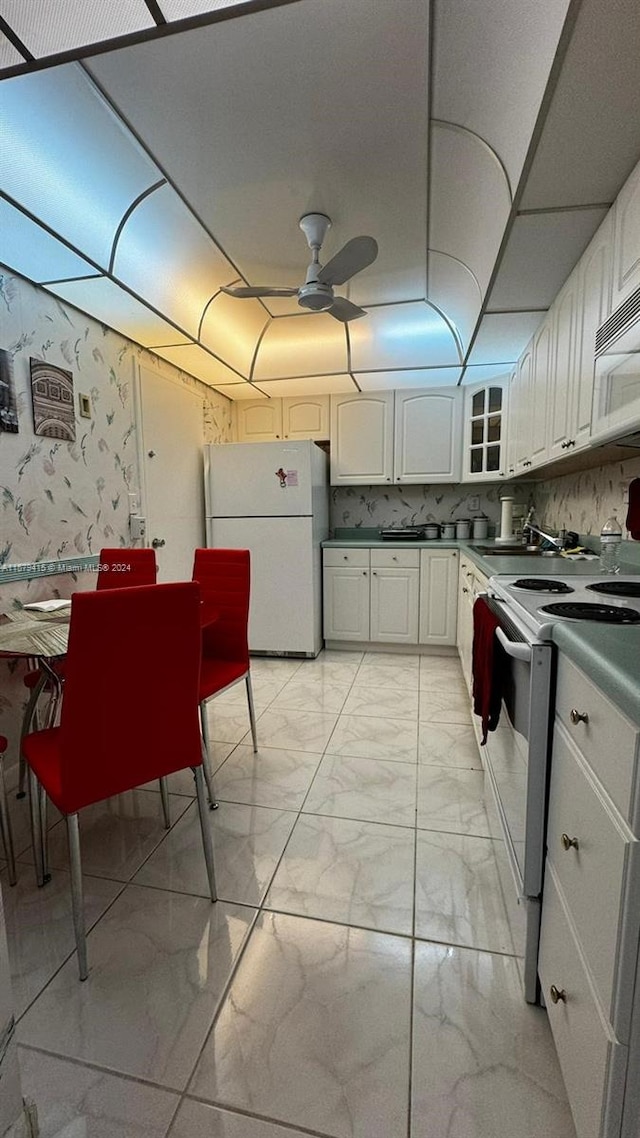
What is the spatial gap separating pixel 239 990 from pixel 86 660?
0.88 metres

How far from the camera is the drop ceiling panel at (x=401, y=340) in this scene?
112 inches

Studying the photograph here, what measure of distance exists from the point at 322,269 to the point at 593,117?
1106 mm

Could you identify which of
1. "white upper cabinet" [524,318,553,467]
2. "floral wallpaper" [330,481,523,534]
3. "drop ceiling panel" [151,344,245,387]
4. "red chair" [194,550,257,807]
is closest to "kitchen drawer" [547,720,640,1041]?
"red chair" [194,550,257,807]

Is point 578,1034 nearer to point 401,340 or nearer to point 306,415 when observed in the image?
point 401,340

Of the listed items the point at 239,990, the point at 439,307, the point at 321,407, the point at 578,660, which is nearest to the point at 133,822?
the point at 239,990

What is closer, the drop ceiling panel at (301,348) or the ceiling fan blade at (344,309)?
the ceiling fan blade at (344,309)

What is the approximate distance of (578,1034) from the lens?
2.58 ft

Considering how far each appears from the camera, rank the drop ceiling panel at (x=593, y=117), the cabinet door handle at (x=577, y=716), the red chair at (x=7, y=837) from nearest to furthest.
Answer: the cabinet door handle at (x=577, y=716) → the drop ceiling panel at (x=593, y=117) → the red chair at (x=7, y=837)

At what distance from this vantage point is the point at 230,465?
3.49 meters

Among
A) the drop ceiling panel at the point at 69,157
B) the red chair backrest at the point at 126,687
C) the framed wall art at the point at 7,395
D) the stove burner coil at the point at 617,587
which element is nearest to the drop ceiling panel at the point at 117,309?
the drop ceiling panel at the point at 69,157

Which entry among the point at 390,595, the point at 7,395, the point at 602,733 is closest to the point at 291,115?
the point at 7,395

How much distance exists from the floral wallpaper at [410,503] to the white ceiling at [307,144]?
1.66 metres

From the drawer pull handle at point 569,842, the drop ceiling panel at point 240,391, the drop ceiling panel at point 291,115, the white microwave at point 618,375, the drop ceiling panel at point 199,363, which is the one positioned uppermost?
the drop ceiling panel at point 291,115

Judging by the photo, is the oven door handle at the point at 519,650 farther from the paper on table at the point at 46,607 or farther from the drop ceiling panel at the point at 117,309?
the drop ceiling panel at the point at 117,309
